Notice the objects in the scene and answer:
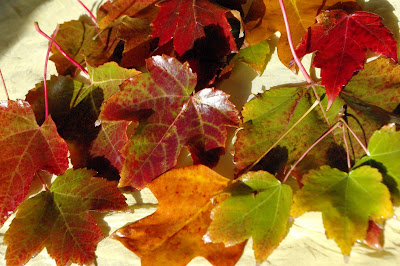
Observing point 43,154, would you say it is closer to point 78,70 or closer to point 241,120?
point 78,70

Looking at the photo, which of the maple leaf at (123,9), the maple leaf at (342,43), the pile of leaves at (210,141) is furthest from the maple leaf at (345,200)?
the maple leaf at (123,9)

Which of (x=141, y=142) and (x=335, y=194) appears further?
(x=141, y=142)

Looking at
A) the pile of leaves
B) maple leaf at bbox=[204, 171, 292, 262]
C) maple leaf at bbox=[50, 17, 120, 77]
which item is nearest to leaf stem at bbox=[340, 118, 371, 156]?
the pile of leaves

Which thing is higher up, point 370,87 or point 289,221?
point 370,87

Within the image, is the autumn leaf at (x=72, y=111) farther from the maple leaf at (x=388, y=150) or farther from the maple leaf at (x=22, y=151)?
the maple leaf at (x=388, y=150)

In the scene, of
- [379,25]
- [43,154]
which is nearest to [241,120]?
[379,25]
